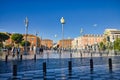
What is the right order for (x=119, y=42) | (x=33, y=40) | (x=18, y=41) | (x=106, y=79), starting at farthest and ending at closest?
(x=33, y=40), (x=18, y=41), (x=119, y=42), (x=106, y=79)

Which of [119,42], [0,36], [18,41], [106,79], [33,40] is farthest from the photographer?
[33,40]

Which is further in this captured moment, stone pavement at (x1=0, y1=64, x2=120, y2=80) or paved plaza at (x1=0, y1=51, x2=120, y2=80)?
paved plaza at (x1=0, y1=51, x2=120, y2=80)

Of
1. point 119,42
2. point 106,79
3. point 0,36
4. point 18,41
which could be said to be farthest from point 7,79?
point 18,41

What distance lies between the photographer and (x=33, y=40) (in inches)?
7470

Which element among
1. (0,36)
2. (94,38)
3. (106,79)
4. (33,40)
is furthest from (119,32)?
(106,79)

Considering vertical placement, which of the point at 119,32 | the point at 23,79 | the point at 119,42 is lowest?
the point at 23,79

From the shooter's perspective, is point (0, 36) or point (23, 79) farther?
point (0, 36)

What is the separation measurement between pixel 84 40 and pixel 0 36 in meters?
101

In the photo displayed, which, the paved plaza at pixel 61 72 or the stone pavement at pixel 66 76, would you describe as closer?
the stone pavement at pixel 66 76

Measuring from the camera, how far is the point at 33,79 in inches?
501

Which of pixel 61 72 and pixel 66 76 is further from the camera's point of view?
pixel 61 72

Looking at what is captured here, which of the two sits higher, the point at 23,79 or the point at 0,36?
the point at 0,36

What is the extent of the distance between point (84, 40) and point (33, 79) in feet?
608

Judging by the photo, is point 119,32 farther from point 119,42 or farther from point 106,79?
point 106,79
